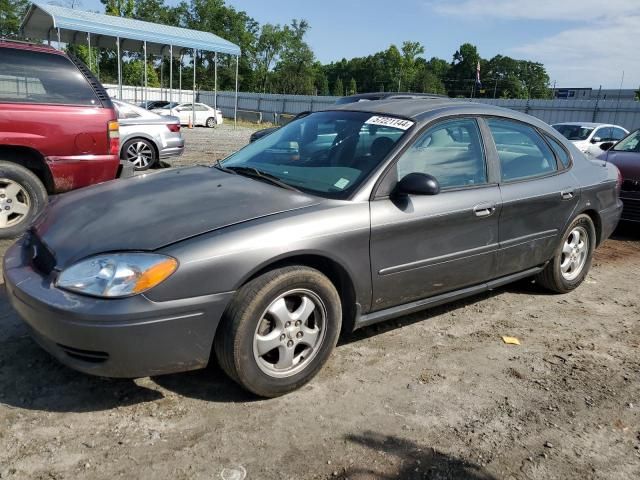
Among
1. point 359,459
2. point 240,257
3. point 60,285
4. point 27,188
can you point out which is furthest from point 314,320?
point 27,188

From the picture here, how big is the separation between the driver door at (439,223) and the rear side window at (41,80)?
3.70m

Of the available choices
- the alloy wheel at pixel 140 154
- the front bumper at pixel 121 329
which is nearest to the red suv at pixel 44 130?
the front bumper at pixel 121 329

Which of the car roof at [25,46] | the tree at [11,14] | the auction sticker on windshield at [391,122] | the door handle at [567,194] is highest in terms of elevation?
the tree at [11,14]

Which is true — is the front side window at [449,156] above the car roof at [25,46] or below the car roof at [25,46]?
below

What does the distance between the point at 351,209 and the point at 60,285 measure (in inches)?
61.6

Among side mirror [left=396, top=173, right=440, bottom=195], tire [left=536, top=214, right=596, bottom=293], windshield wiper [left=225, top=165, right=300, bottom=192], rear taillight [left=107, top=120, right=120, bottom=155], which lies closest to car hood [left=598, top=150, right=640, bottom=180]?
tire [left=536, top=214, right=596, bottom=293]

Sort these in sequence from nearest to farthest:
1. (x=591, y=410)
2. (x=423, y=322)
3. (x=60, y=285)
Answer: (x=60, y=285), (x=591, y=410), (x=423, y=322)

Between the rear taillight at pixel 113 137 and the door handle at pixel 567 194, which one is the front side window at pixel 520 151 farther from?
Answer: the rear taillight at pixel 113 137

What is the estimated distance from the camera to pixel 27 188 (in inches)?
213

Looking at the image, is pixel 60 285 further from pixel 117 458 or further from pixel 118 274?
pixel 117 458

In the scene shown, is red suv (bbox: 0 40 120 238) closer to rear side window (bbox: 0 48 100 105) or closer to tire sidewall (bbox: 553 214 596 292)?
rear side window (bbox: 0 48 100 105)

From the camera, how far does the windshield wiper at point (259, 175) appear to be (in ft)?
11.1

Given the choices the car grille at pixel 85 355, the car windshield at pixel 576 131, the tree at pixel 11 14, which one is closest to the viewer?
the car grille at pixel 85 355

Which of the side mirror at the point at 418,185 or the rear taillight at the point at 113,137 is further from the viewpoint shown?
the rear taillight at the point at 113,137
